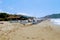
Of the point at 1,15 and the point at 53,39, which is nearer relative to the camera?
the point at 53,39

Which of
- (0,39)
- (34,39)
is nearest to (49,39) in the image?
(34,39)

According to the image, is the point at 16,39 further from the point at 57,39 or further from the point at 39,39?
the point at 57,39

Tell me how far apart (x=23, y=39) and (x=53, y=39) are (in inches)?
60.8

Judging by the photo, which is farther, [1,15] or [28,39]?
[1,15]

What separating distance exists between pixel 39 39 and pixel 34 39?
0.87 ft

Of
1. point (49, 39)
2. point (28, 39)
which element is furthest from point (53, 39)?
point (28, 39)

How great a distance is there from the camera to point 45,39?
7.64 m

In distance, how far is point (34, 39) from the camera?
7.77m

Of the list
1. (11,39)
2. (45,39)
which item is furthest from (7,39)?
(45,39)

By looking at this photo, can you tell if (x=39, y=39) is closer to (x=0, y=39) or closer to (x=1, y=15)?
(x=0, y=39)

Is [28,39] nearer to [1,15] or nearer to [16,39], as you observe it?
[16,39]

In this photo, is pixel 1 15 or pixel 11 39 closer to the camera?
pixel 11 39

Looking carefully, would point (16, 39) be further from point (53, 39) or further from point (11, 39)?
point (53, 39)

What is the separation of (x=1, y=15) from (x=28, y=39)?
4090 centimetres
